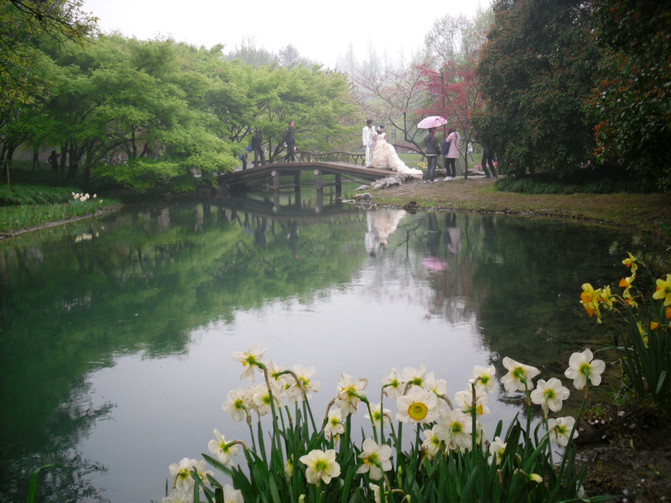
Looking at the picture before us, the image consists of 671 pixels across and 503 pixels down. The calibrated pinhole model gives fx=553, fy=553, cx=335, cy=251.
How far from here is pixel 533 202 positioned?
45.7ft

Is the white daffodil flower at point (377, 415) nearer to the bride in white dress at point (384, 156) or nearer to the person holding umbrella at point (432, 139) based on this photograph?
the person holding umbrella at point (432, 139)

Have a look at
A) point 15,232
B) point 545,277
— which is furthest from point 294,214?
point 545,277

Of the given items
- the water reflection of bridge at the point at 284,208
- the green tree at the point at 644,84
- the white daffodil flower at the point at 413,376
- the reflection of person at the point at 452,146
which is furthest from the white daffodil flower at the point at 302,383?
the reflection of person at the point at 452,146

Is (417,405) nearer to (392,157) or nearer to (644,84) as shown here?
(644,84)

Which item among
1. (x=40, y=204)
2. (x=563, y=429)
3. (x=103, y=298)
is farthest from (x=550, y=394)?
(x=40, y=204)

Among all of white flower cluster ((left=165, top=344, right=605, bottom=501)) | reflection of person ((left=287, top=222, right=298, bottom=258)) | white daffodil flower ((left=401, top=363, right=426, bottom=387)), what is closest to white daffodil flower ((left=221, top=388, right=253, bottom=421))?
white flower cluster ((left=165, top=344, right=605, bottom=501))

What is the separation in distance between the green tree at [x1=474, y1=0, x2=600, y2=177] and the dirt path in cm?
92

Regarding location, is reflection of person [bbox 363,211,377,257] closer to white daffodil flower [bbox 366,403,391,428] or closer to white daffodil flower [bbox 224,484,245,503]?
white daffodil flower [bbox 366,403,391,428]

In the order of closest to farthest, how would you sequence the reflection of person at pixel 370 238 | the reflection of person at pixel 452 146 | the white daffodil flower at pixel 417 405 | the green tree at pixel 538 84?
the white daffodil flower at pixel 417 405, the reflection of person at pixel 370 238, the green tree at pixel 538 84, the reflection of person at pixel 452 146

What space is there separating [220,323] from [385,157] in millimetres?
16840

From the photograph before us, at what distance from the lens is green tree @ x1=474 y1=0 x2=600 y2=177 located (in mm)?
12750

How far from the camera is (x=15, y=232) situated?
1275cm

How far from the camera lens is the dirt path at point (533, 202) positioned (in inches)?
417

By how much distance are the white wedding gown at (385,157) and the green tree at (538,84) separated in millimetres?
5813
